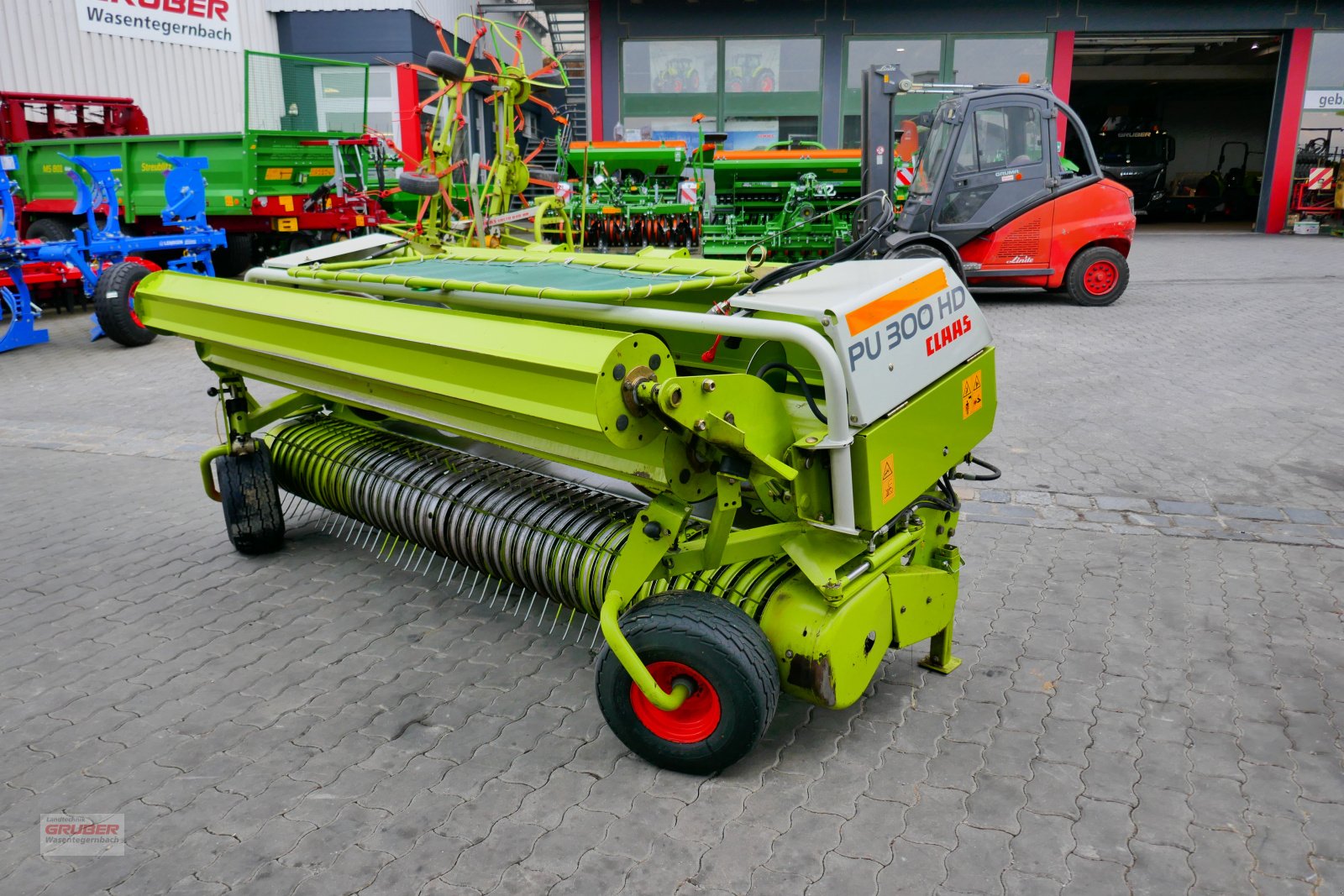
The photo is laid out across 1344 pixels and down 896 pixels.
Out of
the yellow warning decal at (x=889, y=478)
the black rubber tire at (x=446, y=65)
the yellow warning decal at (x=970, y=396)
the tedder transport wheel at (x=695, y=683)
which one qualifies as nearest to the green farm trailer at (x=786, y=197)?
the black rubber tire at (x=446, y=65)

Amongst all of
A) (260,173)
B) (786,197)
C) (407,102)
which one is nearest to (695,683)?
(260,173)

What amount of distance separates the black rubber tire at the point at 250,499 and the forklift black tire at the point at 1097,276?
29.9 ft

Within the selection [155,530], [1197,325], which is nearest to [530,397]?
[155,530]

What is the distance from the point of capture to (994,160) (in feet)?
34.3

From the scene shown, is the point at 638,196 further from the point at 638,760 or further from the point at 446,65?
the point at 638,760

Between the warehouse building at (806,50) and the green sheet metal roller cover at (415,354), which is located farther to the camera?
the warehouse building at (806,50)

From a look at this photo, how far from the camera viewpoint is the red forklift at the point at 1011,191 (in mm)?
10297

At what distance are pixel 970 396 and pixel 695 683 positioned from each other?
4.16 feet

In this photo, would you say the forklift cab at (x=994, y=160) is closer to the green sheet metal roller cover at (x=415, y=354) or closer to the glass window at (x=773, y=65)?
the green sheet metal roller cover at (x=415, y=354)

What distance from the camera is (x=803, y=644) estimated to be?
8.64 ft

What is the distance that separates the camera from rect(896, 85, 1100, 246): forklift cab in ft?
33.7

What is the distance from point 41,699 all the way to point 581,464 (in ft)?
6.65

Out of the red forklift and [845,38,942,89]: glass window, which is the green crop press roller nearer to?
the red forklift

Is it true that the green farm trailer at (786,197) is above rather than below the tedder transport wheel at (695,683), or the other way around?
above
